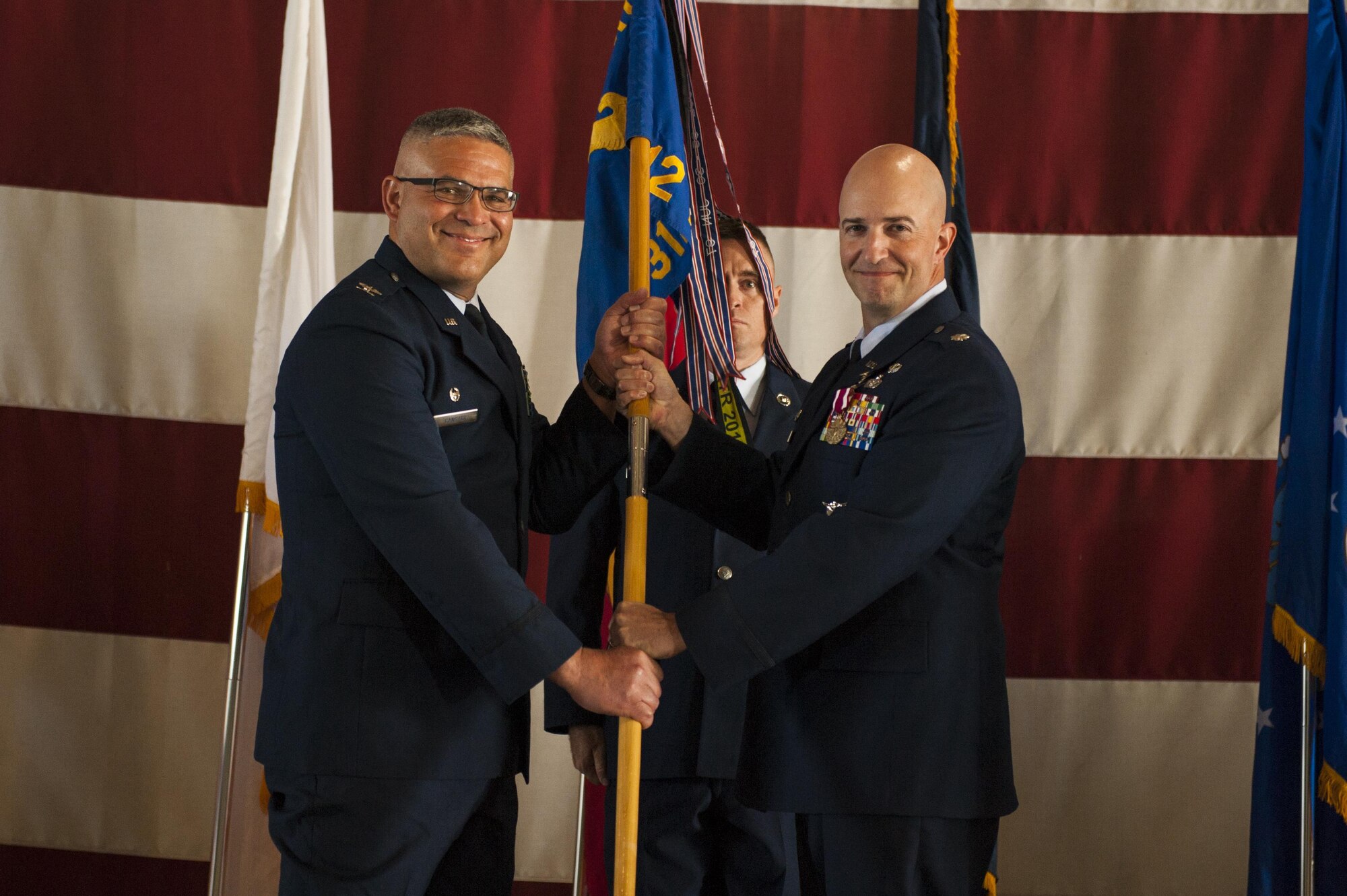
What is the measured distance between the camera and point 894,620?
1.95m

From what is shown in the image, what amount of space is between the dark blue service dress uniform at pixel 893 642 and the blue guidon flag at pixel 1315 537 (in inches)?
38.3

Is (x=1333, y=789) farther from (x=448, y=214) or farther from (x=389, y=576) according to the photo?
(x=448, y=214)

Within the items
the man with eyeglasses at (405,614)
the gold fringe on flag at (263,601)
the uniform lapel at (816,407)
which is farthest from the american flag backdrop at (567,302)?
the man with eyeglasses at (405,614)

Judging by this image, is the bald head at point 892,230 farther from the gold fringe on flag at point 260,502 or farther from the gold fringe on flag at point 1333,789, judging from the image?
the gold fringe on flag at point 260,502

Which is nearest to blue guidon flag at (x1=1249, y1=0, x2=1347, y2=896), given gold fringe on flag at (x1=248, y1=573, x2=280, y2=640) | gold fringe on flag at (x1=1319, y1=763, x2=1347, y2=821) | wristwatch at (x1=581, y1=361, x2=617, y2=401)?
gold fringe on flag at (x1=1319, y1=763, x2=1347, y2=821)

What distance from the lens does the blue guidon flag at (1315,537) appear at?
8.40 feet

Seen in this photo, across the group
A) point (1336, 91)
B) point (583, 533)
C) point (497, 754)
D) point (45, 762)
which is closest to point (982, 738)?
point (497, 754)

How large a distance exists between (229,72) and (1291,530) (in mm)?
2957

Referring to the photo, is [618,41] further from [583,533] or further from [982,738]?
[982,738]

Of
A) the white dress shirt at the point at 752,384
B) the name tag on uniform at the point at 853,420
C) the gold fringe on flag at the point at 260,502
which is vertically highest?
the white dress shirt at the point at 752,384

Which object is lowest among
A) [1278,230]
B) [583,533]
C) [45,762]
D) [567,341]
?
[45,762]

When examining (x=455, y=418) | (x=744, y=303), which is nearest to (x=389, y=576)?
(x=455, y=418)

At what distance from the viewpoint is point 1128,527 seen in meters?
3.34

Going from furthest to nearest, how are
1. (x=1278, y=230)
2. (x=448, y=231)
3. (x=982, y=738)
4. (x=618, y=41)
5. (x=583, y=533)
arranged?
(x=1278, y=230), (x=583, y=533), (x=618, y=41), (x=448, y=231), (x=982, y=738)
